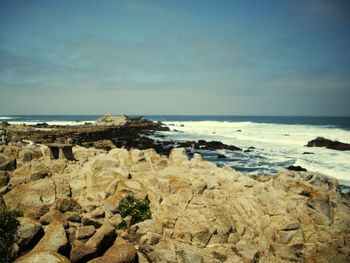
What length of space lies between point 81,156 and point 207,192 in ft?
28.0

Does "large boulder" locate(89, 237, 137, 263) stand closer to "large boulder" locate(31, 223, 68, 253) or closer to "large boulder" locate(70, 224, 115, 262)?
"large boulder" locate(70, 224, 115, 262)

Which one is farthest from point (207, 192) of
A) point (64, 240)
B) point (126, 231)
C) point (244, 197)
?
point (64, 240)

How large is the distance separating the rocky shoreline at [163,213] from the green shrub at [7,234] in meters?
0.24

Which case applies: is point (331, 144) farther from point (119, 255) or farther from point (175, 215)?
point (119, 255)

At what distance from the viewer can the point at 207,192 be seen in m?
14.7

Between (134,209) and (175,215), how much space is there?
75.2 inches

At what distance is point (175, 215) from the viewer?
13.3 meters

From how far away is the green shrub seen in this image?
9445mm

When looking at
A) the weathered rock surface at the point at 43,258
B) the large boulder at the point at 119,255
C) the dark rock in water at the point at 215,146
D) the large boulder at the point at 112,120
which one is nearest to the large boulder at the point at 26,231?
the weathered rock surface at the point at 43,258

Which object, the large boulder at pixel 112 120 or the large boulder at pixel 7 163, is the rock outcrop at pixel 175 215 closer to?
the large boulder at pixel 7 163

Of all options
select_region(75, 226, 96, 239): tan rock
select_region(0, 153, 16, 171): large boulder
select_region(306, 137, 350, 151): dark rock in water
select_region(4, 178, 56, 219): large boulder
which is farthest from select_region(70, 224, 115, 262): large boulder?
select_region(306, 137, 350, 151): dark rock in water

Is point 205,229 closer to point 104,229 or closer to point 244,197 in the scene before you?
point 244,197

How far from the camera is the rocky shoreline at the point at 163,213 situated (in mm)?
10875

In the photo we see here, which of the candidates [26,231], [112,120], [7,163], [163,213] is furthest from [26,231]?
[112,120]
